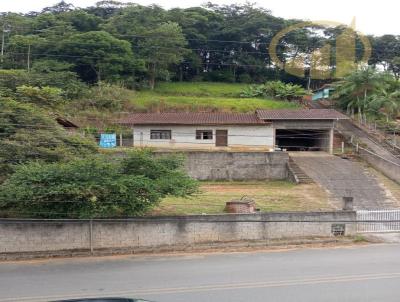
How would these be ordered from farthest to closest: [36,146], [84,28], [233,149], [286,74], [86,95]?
[286,74] → [84,28] → [86,95] → [233,149] → [36,146]

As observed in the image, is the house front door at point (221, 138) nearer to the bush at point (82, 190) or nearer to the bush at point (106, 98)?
the bush at point (106, 98)

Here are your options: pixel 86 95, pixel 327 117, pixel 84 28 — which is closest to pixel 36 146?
pixel 327 117

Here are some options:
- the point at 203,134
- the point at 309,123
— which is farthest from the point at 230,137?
the point at 309,123

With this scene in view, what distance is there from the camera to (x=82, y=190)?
16.9 metres

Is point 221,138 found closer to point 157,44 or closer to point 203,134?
point 203,134

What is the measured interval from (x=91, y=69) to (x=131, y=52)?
5.63m

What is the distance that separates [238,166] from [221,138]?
5071 millimetres

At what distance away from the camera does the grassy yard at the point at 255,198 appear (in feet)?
68.5

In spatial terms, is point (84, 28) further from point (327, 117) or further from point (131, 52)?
point (327, 117)

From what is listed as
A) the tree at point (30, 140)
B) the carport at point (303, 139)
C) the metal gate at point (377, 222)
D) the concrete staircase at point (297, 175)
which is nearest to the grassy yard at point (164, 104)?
the carport at point (303, 139)

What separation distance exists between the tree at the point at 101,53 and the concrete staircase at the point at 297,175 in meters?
27.5

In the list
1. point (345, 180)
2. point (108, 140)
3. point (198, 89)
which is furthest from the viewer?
point (198, 89)

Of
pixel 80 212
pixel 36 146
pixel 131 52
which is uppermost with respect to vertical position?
pixel 131 52

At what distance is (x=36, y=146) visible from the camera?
64.8 ft
